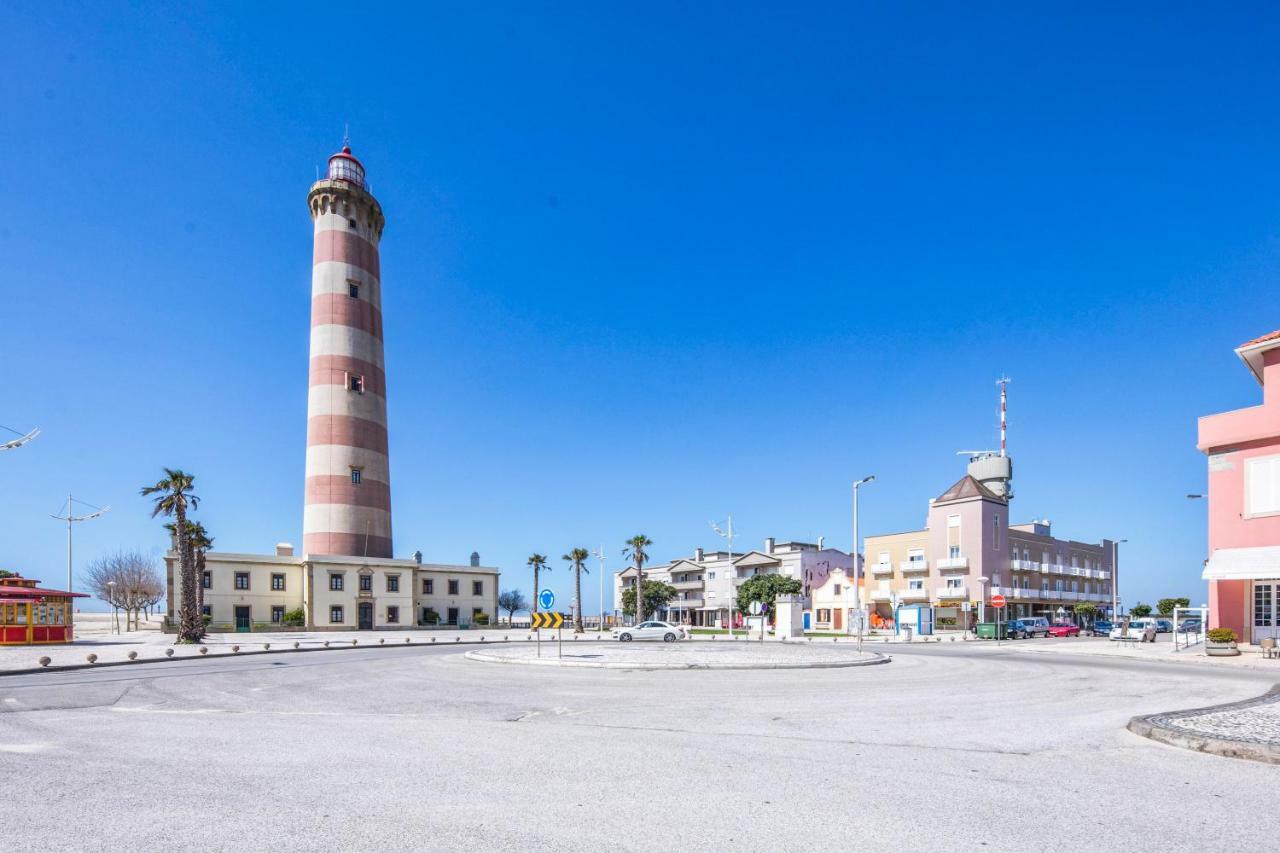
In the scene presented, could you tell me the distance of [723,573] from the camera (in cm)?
9244

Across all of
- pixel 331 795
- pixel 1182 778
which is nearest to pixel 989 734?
pixel 1182 778

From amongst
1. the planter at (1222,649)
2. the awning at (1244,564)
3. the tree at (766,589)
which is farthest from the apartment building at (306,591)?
the awning at (1244,564)

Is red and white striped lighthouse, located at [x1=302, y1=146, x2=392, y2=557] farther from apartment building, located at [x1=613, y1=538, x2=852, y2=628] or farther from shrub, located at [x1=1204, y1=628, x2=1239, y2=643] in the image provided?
shrub, located at [x1=1204, y1=628, x2=1239, y2=643]

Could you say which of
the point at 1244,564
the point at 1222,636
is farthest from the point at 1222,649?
the point at 1244,564

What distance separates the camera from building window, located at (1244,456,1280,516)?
2947cm

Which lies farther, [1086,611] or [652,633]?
[1086,611]

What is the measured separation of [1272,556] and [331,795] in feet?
110

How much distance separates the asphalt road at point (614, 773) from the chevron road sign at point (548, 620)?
9359 mm

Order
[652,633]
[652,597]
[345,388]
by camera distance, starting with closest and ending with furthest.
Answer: [652,633], [345,388], [652,597]

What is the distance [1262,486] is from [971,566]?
38829mm

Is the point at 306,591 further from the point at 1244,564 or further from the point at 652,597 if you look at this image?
the point at 1244,564

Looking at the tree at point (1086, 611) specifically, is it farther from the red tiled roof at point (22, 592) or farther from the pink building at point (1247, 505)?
the red tiled roof at point (22, 592)

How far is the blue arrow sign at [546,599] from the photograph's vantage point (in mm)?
24903

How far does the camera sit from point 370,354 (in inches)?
2354
